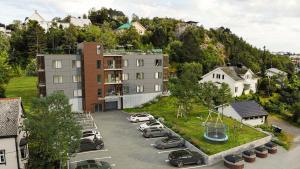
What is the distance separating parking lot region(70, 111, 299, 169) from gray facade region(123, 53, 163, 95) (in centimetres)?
1392

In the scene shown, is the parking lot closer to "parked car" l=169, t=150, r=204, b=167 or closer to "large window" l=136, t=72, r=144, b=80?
"parked car" l=169, t=150, r=204, b=167

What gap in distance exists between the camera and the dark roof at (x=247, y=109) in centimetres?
4950

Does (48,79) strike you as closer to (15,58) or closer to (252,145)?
(252,145)

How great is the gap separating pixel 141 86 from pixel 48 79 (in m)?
18.6

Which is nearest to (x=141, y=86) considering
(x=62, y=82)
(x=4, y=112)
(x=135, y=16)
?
(x=62, y=82)

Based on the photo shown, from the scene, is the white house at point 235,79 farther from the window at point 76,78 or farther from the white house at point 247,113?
the window at point 76,78

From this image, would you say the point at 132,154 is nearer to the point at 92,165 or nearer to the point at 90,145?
the point at 90,145

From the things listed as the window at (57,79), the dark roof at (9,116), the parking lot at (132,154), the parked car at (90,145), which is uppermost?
the window at (57,79)

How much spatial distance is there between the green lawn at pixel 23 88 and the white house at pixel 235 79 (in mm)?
44396

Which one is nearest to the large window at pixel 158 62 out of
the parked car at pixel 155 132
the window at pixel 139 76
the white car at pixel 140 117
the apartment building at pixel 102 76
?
the apartment building at pixel 102 76

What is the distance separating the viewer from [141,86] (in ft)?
192

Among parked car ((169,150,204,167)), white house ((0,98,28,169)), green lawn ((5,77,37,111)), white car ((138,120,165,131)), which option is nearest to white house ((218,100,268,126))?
white car ((138,120,165,131))

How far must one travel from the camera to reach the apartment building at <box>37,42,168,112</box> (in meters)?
50.7

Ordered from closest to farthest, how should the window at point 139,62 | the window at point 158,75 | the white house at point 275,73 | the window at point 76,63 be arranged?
1. the window at point 76,63
2. the window at point 139,62
3. the window at point 158,75
4. the white house at point 275,73
